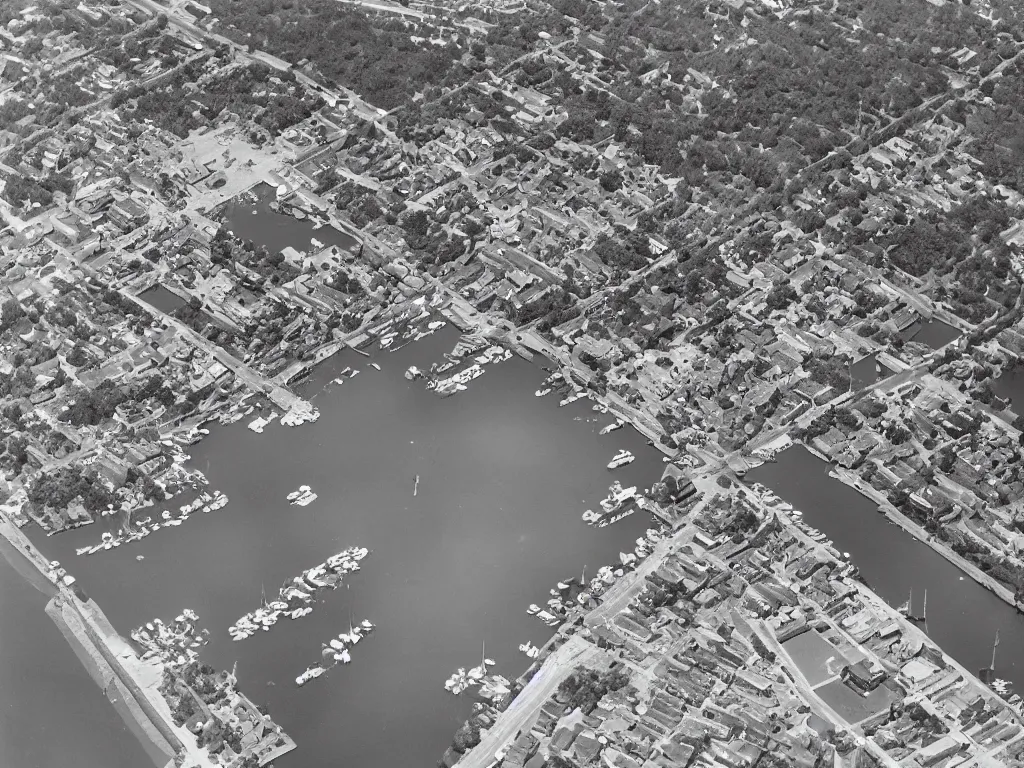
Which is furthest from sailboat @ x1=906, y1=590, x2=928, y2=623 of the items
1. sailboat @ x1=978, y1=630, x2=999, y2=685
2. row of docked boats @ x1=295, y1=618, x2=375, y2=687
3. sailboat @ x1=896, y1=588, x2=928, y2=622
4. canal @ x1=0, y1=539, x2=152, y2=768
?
canal @ x1=0, y1=539, x2=152, y2=768

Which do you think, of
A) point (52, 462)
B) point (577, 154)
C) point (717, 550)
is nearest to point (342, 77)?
point (577, 154)

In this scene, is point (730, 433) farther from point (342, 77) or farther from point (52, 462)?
point (342, 77)

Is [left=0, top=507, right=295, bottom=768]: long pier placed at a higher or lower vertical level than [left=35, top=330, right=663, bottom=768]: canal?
lower

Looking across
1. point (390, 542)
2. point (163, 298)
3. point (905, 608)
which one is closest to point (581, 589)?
point (390, 542)

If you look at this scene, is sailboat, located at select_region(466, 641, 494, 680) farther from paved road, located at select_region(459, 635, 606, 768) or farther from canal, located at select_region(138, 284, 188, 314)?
canal, located at select_region(138, 284, 188, 314)

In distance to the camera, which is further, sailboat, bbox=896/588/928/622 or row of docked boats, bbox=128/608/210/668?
sailboat, bbox=896/588/928/622

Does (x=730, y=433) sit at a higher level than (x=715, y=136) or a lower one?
lower
